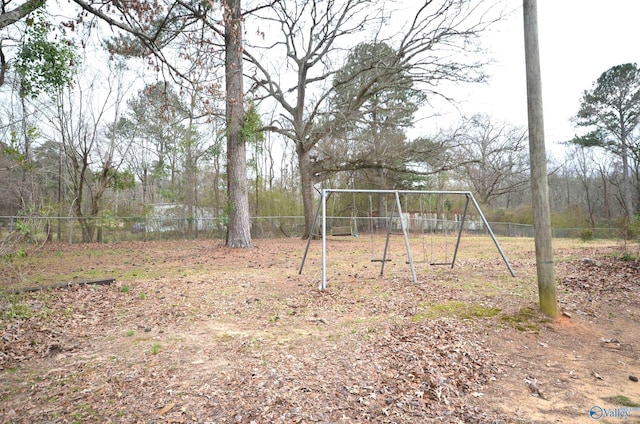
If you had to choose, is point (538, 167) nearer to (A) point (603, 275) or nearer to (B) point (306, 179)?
(A) point (603, 275)

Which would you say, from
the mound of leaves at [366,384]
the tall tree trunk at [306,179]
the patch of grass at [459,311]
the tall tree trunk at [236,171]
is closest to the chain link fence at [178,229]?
the tall tree trunk at [236,171]

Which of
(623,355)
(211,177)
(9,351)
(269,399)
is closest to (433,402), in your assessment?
(269,399)

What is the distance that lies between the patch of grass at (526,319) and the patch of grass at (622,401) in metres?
1.20

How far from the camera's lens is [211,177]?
65.9 feet

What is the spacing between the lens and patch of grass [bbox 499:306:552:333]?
394 cm

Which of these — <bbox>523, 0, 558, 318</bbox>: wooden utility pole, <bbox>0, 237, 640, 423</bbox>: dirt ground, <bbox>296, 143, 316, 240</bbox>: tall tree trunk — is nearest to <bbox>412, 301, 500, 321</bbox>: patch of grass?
<bbox>0, 237, 640, 423</bbox>: dirt ground

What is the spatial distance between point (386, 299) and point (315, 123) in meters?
10.5

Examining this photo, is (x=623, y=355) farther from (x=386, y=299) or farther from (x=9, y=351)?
(x=9, y=351)

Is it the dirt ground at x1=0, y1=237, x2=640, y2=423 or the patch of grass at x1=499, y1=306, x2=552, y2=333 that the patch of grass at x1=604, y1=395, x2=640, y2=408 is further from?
the patch of grass at x1=499, y1=306, x2=552, y2=333

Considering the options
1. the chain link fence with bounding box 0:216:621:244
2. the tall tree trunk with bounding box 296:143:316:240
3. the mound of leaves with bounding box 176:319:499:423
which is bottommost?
the mound of leaves with bounding box 176:319:499:423

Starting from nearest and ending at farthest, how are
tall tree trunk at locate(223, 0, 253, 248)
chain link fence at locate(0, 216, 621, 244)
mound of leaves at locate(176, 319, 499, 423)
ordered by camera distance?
mound of leaves at locate(176, 319, 499, 423) < tall tree trunk at locate(223, 0, 253, 248) < chain link fence at locate(0, 216, 621, 244)

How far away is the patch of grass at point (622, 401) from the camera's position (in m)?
2.57

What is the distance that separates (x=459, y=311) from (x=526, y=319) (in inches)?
29.7

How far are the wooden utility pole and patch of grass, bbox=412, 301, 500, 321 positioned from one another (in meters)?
0.61
